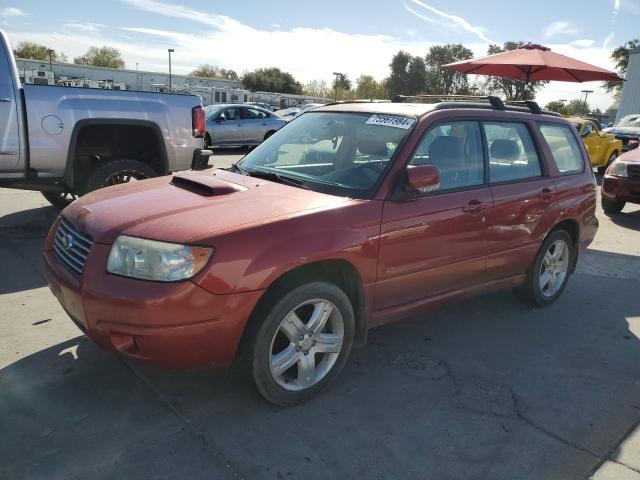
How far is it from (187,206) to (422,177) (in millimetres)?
1383

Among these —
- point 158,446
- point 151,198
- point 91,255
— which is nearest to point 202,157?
point 151,198

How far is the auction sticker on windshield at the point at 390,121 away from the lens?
3494 mm

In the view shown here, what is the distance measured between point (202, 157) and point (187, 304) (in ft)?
12.9

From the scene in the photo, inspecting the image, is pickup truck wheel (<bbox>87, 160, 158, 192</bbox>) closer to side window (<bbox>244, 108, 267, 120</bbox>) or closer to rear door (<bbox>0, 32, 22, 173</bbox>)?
rear door (<bbox>0, 32, 22, 173</bbox>)

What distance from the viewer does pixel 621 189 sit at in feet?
28.9

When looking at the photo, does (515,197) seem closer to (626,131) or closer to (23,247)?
(23,247)

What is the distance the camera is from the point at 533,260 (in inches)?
177

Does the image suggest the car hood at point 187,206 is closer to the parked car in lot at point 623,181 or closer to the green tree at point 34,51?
the parked car in lot at point 623,181

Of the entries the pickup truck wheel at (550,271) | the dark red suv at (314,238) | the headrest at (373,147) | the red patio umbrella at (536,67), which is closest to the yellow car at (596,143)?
the red patio umbrella at (536,67)

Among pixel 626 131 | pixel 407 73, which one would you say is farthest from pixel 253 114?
pixel 407 73

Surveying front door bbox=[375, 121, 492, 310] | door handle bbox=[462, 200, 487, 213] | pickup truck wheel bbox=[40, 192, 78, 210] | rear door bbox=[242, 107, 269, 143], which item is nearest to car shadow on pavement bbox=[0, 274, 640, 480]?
front door bbox=[375, 121, 492, 310]

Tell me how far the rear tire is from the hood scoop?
27.3ft

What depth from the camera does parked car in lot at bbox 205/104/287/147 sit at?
52.6 ft

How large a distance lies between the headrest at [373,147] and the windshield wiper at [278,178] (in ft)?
1.80
